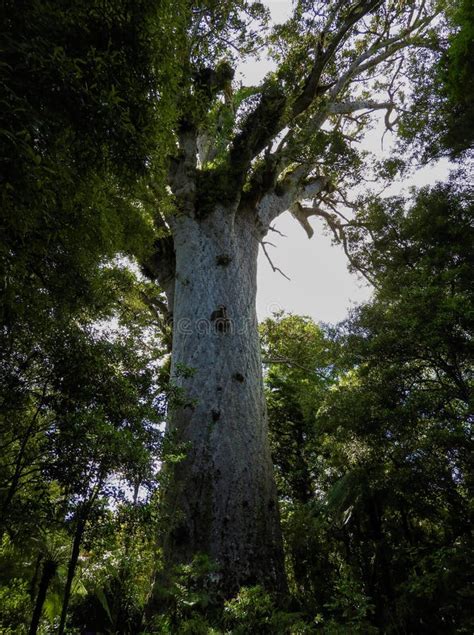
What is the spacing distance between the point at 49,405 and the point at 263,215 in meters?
6.20

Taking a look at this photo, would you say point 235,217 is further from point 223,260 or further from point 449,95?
point 449,95

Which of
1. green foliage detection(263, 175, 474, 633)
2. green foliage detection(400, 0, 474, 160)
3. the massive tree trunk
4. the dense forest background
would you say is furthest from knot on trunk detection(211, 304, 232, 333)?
green foliage detection(400, 0, 474, 160)

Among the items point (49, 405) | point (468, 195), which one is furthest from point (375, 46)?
point (49, 405)

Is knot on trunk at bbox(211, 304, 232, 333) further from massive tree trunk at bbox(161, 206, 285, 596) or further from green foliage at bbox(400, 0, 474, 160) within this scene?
green foliage at bbox(400, 0, 474, 160)

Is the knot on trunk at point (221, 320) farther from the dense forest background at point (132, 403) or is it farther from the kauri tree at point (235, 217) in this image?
the dense forest background at point (132, 403)

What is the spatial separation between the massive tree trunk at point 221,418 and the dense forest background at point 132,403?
375 millimetres

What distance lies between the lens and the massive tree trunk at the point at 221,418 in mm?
3879

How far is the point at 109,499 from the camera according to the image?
2.81 metres

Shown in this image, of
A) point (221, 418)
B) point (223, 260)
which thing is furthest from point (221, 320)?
point (221, 418)

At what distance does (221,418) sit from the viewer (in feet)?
15.7

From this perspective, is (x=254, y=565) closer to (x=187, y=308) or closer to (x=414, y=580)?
(x=414, y=580)

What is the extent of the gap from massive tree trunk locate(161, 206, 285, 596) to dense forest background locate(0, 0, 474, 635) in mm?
375

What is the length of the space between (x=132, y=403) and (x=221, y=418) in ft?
5.57

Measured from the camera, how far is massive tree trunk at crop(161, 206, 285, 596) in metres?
3.88
